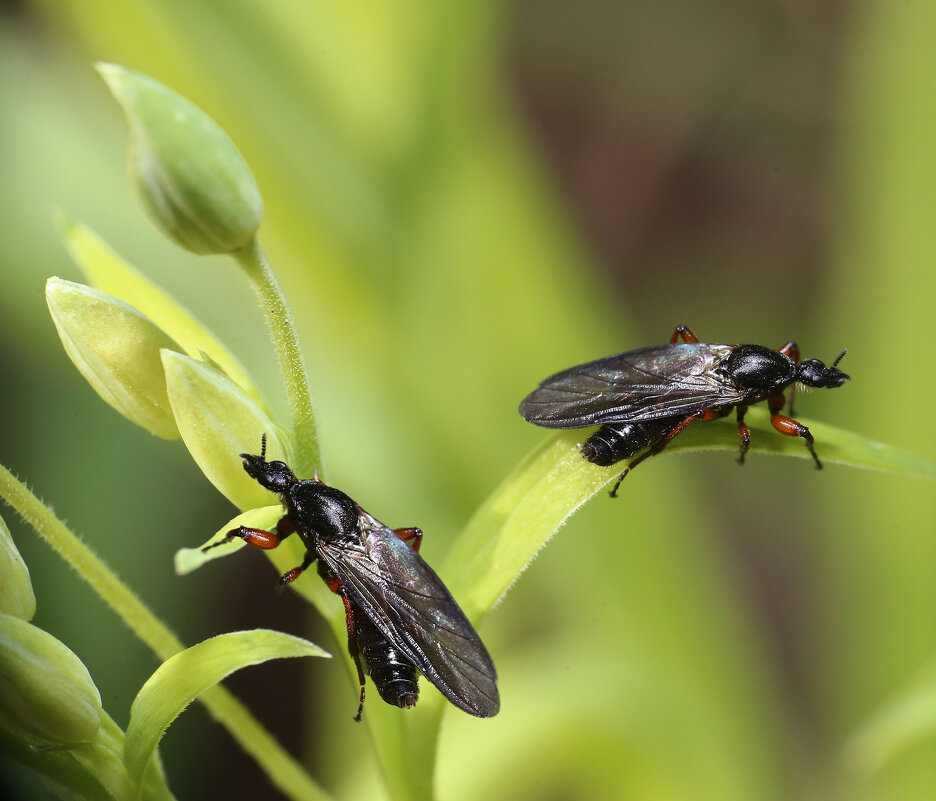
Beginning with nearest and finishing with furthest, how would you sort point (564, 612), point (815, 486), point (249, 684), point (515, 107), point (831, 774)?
1. point (249, 684)
2. point (564, 612)
3. point (831, 774)
4. point (815, 486)
5. point (515, 107)

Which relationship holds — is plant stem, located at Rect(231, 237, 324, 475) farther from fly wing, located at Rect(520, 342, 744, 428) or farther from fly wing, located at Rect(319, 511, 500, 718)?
fly wing, located at Rect(520, 342, 744, 428)

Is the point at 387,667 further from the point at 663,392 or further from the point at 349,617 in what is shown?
the point at 663,392

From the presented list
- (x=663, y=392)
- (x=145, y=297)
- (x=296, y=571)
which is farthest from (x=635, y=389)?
(x=145, y=297)

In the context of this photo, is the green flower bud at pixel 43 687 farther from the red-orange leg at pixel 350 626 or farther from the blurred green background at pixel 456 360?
the blurred green background at pixel 456 360

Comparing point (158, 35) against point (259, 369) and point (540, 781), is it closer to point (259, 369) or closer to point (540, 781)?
point (259, 369)

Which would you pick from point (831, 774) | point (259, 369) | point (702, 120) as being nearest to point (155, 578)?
point (259, 369)

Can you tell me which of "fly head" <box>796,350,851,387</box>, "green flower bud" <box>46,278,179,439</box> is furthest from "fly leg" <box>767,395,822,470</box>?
"green flower bud" <box>46,278,179,439</box>

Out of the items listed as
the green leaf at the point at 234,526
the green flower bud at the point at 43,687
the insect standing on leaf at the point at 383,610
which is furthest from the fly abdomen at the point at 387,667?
the green flower bud at the point at 43,687
